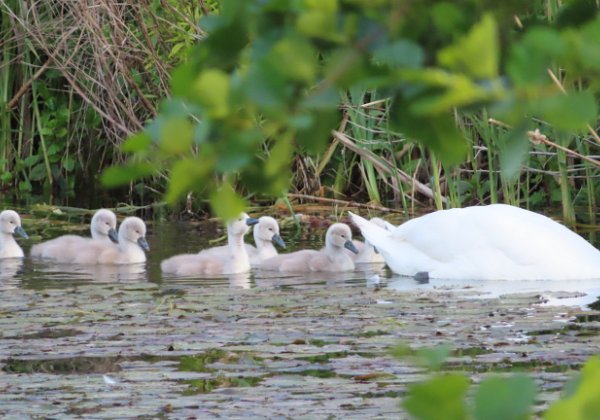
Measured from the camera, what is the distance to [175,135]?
1.22 metres

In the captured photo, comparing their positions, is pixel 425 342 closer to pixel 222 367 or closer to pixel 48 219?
pixel 222 367

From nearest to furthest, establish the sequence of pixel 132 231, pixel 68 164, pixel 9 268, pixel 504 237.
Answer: pixel 504 237
pixel 9 268
pixel 132 231
pixel 68 164

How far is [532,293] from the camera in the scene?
7.24 m

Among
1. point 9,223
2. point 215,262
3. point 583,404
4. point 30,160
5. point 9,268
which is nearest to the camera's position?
point 583,404

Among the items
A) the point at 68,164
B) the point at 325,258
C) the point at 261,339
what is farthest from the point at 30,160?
the point at 261,339

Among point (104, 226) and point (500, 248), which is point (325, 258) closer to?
point (500, 248)

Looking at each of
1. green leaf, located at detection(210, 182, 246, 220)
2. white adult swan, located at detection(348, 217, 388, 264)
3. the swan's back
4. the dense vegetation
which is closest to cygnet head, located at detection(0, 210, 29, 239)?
white adult swan, located at detection(348, 217, 388, 264)

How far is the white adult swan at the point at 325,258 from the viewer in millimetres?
8688

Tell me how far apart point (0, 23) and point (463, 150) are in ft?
45.7

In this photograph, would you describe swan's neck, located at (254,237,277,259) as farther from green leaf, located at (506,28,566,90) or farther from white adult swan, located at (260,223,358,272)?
green leaf, located at (506,28,566,90)

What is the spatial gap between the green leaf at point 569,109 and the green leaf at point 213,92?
0.27 metres

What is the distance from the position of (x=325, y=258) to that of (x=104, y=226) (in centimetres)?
215

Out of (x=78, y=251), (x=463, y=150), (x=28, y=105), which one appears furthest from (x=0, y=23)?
(x=463, y=150)

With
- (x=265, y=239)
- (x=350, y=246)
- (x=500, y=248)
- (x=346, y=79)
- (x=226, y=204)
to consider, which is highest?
(x=265, y=239)
